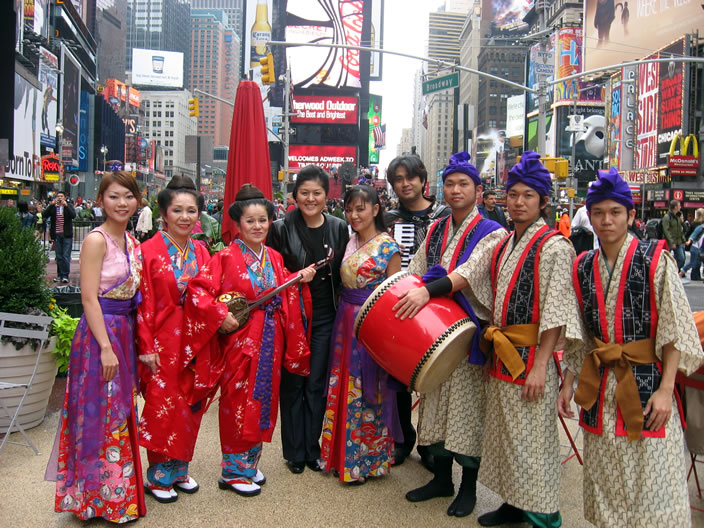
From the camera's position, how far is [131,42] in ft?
543

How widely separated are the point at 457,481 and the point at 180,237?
87.4 inches

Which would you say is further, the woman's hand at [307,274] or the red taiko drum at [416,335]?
the woman's hand at [307,274]

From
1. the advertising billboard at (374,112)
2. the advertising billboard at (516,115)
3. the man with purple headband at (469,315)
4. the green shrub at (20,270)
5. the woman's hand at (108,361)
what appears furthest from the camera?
the advertising billboard at (374,112)

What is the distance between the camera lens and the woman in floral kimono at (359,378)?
12.2 feet

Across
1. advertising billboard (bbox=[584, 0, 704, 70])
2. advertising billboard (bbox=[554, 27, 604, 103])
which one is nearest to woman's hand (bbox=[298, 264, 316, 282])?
advertising billboard (bbox=[584, 0, 704, 70])

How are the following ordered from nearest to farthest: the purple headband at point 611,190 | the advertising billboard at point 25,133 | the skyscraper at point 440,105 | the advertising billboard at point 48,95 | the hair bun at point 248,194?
the purple headband at point 611,190 → the hair bun at point 248,194 → the advertising billboard at point 25,133 → the advertising billboard at point 48,95 → the skyscraper at point 440,105

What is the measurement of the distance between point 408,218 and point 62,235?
10831mm

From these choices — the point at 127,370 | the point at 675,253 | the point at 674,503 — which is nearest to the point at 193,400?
the point at 127,370

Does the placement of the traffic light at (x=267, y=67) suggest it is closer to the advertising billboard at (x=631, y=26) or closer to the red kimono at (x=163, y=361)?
the red kimono at (x=163, y=361)

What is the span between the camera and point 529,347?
2975 millimetres

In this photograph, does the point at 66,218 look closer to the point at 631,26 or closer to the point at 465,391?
the point at 465,391

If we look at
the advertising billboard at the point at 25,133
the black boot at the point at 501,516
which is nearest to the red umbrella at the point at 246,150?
the black boot at the point at 501,516

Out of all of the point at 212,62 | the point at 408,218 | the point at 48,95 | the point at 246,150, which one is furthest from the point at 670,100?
the point at 212,62

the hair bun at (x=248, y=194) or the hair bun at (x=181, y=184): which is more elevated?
the hair bun at (x=181, y=184)
